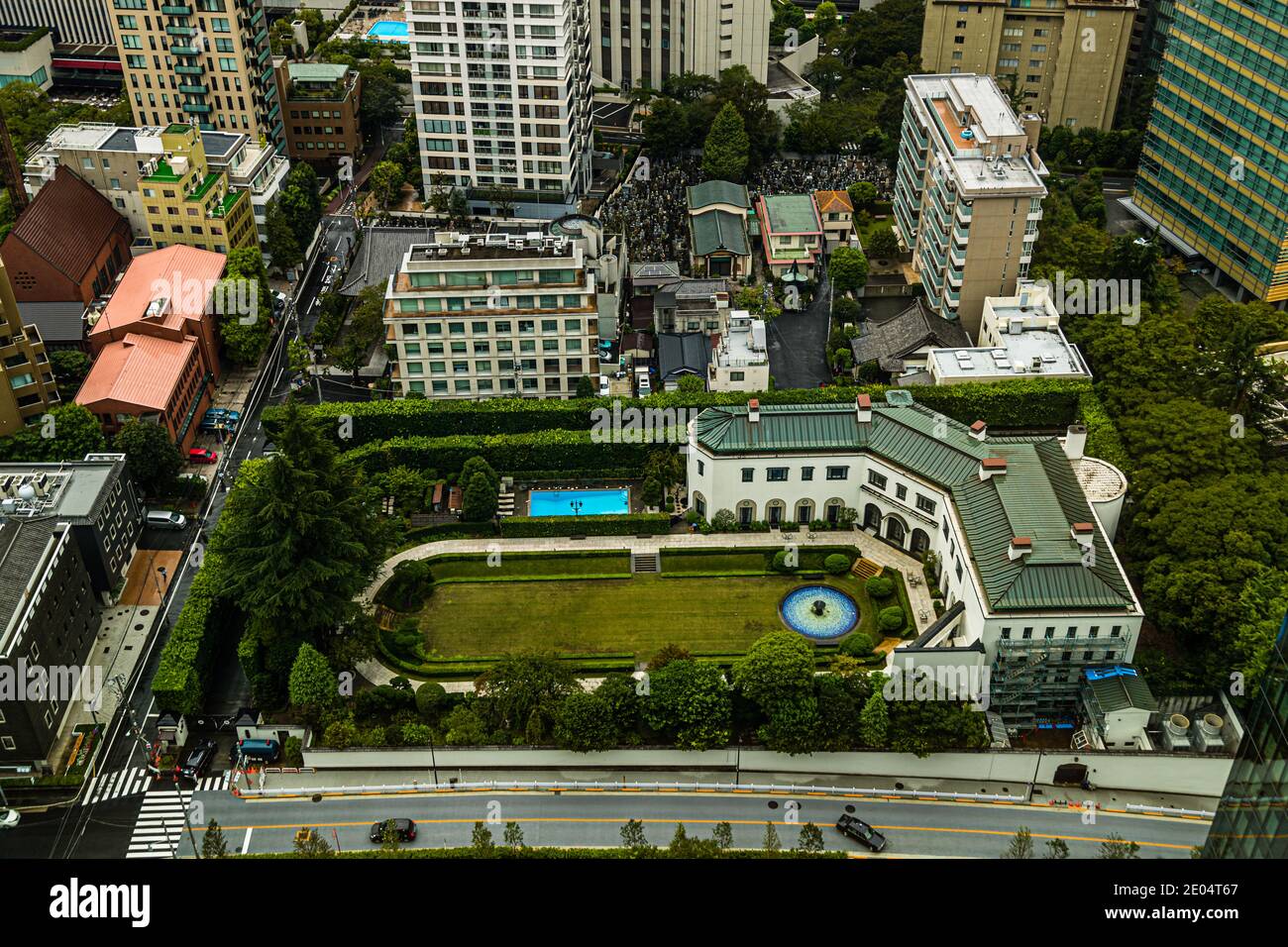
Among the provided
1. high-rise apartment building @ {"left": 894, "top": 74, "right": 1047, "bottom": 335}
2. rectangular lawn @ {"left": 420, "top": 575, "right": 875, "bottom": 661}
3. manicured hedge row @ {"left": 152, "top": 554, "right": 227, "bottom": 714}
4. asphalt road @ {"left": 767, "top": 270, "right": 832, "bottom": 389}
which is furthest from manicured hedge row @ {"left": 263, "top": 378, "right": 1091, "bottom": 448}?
manicured hedge row @ {"left": 152, "top": 554, "right": 227, "bottom": 714}

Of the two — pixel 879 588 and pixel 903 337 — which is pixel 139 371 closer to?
pixel 879 588

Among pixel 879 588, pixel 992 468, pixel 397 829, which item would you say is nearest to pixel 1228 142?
pixel 992 468

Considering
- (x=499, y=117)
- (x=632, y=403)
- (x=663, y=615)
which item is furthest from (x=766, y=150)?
(x=663, y=615)

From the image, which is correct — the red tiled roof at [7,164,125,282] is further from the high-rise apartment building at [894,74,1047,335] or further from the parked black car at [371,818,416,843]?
the high-rise apartment building at [894,74,1047,335]

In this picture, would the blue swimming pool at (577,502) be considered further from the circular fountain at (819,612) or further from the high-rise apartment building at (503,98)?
the high-rise apartment building at (503,98)

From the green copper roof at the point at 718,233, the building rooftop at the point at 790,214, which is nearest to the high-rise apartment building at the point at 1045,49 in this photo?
the building rooftop at the point at 790,214
